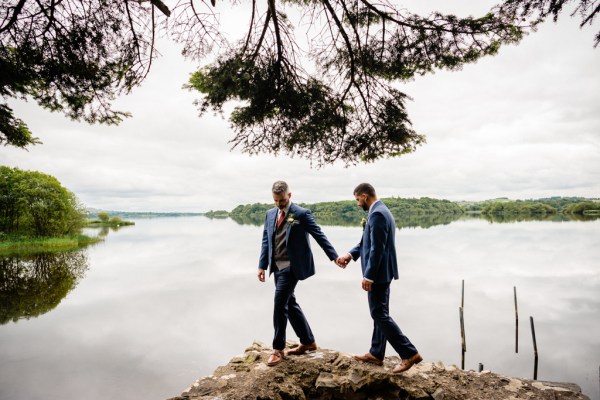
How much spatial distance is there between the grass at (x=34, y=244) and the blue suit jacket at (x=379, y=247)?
1267 inches

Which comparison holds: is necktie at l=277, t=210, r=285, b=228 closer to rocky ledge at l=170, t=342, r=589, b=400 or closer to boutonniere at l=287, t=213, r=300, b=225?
boutonniere at l=287, t=213, r=300, b=225

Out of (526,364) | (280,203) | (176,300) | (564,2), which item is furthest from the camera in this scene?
(176,300)

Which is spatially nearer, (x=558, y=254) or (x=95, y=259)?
(x=95, y=259)

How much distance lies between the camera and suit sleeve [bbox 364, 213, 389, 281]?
11.6ft

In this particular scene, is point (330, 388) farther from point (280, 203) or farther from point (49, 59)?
point (49, 59)

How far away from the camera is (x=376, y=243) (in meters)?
3.61

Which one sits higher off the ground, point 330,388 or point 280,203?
point 280,203

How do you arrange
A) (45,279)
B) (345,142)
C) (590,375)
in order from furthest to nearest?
1. (45,279)
2. (590,375)
3. (345,142)

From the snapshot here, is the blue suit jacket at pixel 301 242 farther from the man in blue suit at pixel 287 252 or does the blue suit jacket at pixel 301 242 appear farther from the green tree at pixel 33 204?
the green tree at pixel 33 204

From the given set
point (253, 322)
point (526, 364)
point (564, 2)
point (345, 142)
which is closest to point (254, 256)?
point (253, 322)

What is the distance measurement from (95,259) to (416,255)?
87.7 feet

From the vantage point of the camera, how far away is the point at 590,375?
8.53m

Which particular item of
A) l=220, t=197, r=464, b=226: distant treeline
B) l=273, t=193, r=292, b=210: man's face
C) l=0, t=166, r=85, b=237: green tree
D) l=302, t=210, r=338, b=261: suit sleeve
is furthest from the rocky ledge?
l=220, t=197, r=464, b=226: distant treeline

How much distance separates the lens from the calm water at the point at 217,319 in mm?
8031
